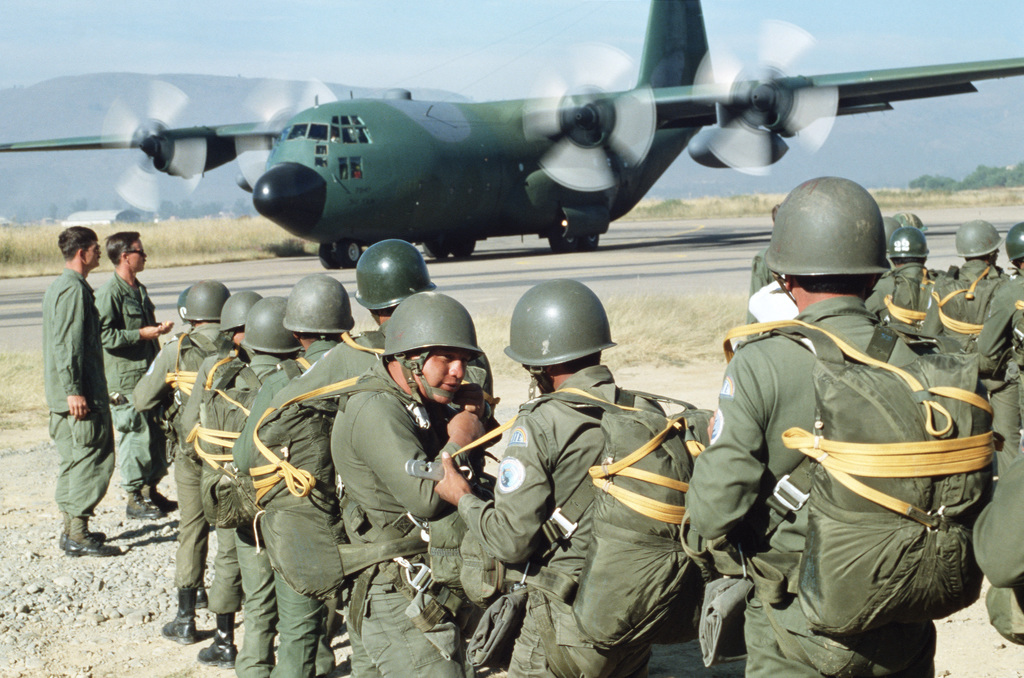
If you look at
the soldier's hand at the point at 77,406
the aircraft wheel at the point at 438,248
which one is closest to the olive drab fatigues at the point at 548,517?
the soldier's hand at the point at 77,406

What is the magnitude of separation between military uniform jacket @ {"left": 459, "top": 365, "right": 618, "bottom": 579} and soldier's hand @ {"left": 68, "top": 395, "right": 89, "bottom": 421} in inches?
172

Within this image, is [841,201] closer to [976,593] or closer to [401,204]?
[976,593]

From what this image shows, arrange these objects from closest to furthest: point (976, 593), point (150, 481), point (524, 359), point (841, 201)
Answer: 1. point (976, 593)
2. point (841, 201)
3. point (524, 359)
4. point (150, 481)

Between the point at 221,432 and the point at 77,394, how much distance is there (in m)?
2.42

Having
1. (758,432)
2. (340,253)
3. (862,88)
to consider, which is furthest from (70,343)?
(862,88)

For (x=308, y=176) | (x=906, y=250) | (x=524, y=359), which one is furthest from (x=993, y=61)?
(x=524, y=359)

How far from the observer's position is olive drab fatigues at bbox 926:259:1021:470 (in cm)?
645

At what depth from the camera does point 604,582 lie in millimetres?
2697

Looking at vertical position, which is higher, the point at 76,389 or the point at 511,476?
the point at 511,476

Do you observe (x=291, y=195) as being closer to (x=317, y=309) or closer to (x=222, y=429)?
(x=222, y=429)

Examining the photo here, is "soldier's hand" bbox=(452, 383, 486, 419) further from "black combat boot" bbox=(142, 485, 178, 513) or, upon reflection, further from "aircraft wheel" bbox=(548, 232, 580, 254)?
"aircraft wheel" bbox=(548, 232, 580, 254)

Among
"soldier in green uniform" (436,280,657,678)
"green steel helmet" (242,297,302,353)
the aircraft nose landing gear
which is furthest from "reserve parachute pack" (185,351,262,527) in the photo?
the aircraft nose landing gear

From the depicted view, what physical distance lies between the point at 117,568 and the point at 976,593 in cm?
541

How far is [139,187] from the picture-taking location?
2653cm
